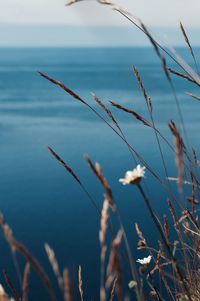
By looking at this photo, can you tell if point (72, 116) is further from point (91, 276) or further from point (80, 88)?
point (91, 276)

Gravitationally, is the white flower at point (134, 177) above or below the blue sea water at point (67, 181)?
above

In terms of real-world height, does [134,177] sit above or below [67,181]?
above

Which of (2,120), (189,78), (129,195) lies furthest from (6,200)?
(189,78)

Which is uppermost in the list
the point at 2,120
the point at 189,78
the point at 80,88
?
the point at 189,78

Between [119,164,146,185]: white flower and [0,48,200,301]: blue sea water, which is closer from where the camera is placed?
[119,164,146,185]: white flower

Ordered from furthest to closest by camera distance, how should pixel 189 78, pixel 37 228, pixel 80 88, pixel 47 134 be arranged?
pixel 80 88 < pixel 47 134 < pixel 37 228 < pixel 189 78

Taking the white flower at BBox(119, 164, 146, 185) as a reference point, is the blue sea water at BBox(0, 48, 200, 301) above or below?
below

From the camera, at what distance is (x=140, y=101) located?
45.7 m

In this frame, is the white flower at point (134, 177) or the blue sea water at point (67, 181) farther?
the blue sea water at point (67, 181)

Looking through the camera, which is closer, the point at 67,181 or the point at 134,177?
the point at 134,177

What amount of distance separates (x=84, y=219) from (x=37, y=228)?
6.91 ft

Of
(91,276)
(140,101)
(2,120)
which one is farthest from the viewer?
(140,101)

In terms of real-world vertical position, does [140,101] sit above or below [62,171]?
below

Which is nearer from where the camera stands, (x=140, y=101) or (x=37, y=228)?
(x=37, y=228)
